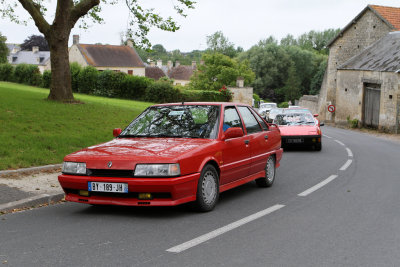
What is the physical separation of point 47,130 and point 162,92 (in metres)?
26.8

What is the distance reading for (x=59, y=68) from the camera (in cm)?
2219

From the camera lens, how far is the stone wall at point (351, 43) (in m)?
44.5

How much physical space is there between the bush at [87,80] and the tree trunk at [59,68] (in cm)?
2205

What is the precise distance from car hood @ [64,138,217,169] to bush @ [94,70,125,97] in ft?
121

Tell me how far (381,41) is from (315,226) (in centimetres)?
3937

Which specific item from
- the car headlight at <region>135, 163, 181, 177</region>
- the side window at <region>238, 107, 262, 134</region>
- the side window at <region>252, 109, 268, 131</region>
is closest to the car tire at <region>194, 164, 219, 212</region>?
the car headlight at <region>135, 163, 181, 177</region>

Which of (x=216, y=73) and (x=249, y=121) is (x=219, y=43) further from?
(x=249, y=121)

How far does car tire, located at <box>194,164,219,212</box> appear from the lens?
22.0 feet

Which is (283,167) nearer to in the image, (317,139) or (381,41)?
(317,139)

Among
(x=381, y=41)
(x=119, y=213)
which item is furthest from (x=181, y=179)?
(x=381, y=41)

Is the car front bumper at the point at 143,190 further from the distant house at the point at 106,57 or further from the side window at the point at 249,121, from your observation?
the distant house at the point at 106,57

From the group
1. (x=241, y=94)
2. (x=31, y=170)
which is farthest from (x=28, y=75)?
(x=31, y=170)

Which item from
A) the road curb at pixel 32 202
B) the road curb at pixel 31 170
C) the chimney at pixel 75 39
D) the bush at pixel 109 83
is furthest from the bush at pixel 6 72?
the road curb at pixel 32 202

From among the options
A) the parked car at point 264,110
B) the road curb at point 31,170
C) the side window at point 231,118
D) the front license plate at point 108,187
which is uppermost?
the side window at point 231,118
